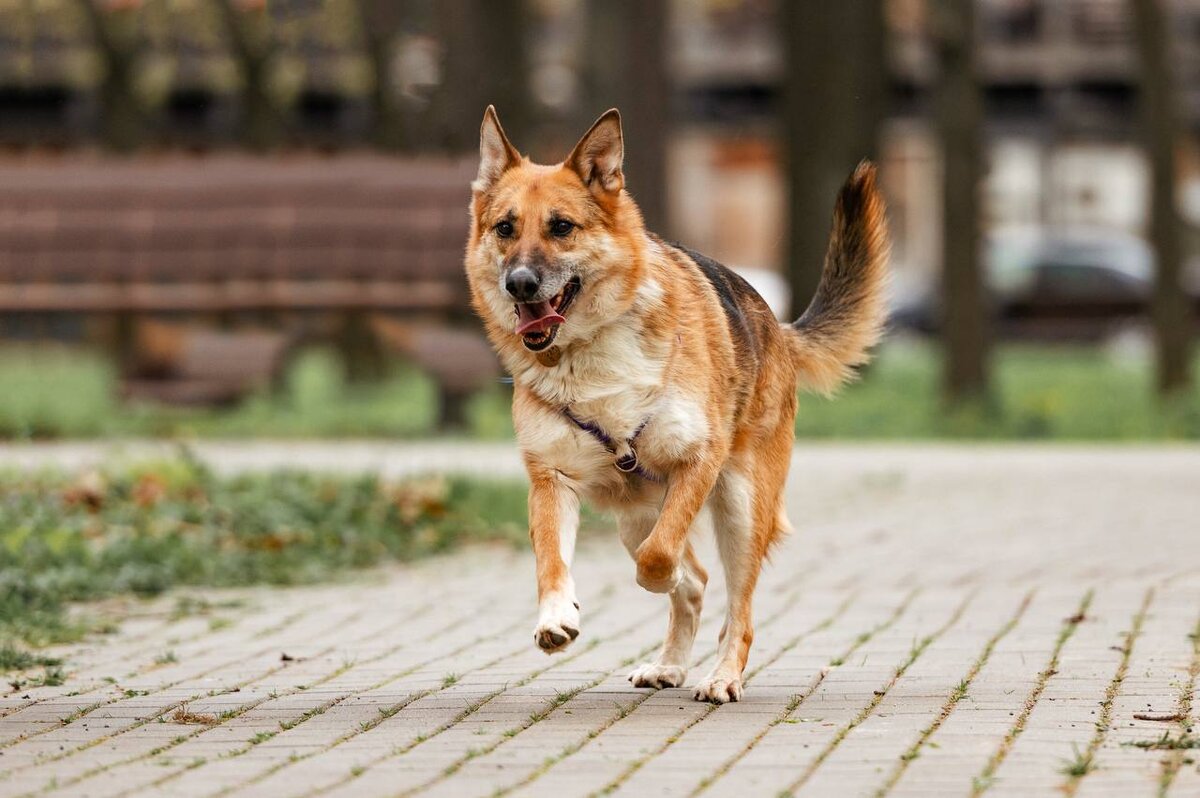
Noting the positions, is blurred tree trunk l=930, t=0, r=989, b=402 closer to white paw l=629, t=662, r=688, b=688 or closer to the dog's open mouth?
white paw l=629, t=662, r=688, b=688

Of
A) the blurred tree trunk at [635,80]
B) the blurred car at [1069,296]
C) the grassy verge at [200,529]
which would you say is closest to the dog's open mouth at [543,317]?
the grassy verge at [200,529]

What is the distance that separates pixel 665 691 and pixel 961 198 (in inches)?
510

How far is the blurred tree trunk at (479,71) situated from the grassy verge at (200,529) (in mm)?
8422

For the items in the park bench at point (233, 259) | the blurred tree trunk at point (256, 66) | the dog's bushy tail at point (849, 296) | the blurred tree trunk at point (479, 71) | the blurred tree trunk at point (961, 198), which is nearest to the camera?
the dog's bushy tail at point (849, 296)

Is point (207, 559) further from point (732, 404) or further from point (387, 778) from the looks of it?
point (387, 778)

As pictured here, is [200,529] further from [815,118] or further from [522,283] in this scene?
[815,118]

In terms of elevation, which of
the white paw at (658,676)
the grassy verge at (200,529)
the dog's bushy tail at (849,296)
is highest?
the dog's bushy tail at (849,296)

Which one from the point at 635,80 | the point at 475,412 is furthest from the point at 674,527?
the point at 635,80

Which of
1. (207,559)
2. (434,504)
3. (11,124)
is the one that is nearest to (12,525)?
(207,559)

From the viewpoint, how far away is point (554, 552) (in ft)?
20.5

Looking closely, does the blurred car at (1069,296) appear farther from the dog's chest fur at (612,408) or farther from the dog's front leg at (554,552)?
the dog's front leg at (554,552)

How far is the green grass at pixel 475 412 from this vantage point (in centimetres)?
1648

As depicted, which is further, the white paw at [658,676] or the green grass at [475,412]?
the green grass at [475,412]

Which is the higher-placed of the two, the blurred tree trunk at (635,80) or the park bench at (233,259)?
the blurred tree trunk at (635,80)
